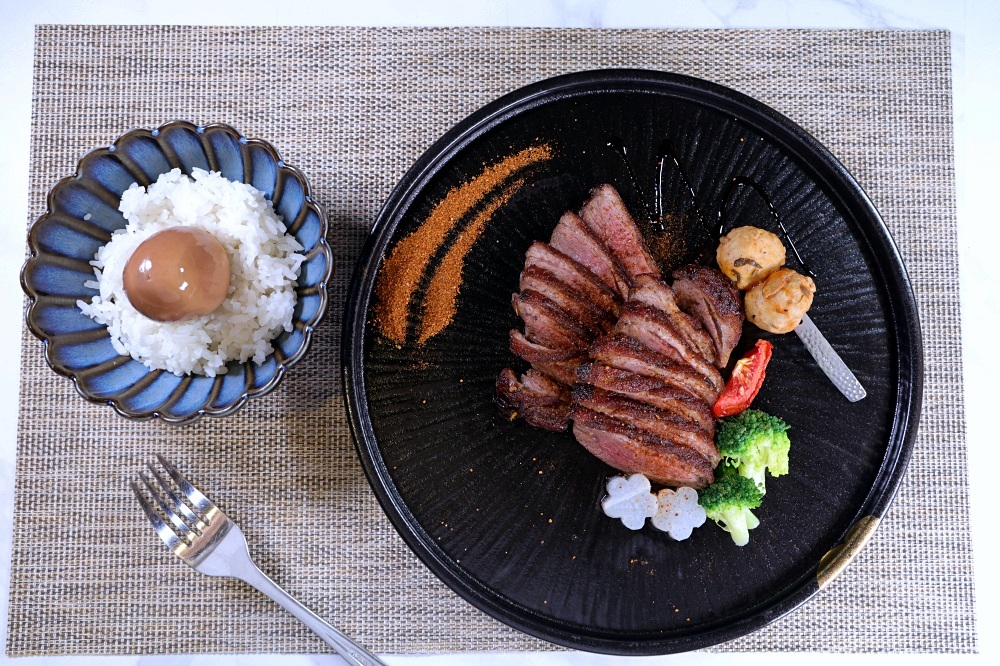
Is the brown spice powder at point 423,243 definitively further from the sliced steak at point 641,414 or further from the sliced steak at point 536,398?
the sliced steak at point 641,414

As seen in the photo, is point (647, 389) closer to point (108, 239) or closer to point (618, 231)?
point (618, 231)

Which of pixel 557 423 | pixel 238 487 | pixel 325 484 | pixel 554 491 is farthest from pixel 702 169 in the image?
pixel 238 487

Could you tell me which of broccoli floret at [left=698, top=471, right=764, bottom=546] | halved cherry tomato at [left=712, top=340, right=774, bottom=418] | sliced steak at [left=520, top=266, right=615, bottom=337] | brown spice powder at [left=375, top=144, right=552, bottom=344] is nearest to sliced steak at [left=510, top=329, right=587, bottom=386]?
sliced steak at [left=520, top=266, right=615, bottom=337]

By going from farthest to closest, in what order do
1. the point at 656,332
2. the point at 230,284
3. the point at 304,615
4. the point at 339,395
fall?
the point at 339,395 < the point at 304,615 < the point at 656,332 < the point at 230,284

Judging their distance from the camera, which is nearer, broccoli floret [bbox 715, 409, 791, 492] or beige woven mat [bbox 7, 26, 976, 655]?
broccoli floret [bbox 715, 409, 791, 492]

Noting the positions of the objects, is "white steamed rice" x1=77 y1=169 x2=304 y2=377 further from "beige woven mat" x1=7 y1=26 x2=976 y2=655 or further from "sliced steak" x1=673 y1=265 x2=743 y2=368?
"sliced steak" x1=673 y1=265 x2=743 y2=368

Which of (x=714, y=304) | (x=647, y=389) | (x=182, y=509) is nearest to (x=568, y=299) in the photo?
(x=647, y=389)
